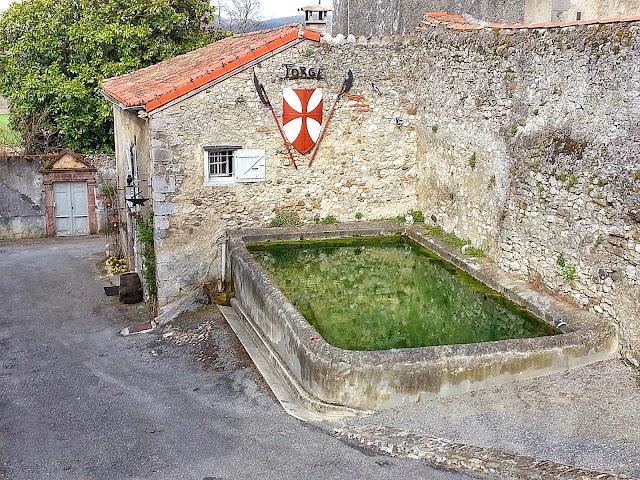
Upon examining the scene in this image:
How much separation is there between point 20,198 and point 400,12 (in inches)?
434

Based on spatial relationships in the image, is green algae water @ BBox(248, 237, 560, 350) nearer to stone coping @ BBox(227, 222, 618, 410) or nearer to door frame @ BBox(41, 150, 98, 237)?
stone coping @ BBox(227, 222, 618, 410)

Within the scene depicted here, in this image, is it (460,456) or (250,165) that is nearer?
(460,456)

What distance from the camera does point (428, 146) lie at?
12094 millimetres

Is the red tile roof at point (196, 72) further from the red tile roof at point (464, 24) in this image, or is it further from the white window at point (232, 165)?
the red tile roof at point (464, 24)

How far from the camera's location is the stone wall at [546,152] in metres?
7.73

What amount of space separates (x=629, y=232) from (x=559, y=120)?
1.83m

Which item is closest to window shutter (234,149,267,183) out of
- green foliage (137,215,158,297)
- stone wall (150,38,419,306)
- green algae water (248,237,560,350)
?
stone wall (150,38,419,306)

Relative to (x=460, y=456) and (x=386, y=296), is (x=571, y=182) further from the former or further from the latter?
(x=460, y=456)

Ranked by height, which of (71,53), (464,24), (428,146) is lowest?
(428,146)

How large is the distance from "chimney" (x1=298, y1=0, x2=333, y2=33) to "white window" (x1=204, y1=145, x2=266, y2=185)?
132 inches

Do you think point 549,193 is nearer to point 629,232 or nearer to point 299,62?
point 629,232

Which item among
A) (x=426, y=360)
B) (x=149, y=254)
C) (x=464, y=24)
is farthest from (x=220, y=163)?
(x=426, y=360)

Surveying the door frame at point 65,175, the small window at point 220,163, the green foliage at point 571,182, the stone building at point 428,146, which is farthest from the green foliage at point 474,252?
the door frame at point 65,175

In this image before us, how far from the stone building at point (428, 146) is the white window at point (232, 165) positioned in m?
0.02
